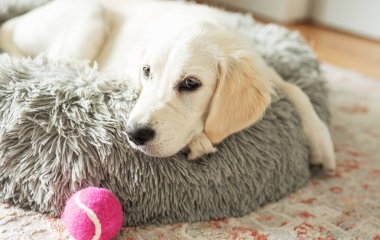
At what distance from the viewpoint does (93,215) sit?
131 cm

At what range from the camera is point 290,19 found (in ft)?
15.5

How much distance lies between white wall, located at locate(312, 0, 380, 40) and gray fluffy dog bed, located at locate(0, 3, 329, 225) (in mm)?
2971

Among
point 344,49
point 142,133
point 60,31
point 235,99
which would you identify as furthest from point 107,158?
point 344,49

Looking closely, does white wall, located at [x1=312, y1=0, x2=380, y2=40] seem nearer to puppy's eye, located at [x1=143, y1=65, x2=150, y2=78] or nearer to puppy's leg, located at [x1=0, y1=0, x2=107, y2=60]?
puppy's leg, located at [x1=0, y1=0, x2=107, y2=60]

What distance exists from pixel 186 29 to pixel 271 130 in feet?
1.65

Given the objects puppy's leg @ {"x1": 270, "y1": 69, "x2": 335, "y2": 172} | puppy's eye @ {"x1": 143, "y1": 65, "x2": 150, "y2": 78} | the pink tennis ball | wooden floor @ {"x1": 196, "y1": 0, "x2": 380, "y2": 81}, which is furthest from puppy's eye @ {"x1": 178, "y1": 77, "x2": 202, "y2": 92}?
wooden floor @ {"x1": 196, "y1": 0, "x2": 380, "y2": 81}

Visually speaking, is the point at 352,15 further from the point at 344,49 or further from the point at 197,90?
the point at 197,90

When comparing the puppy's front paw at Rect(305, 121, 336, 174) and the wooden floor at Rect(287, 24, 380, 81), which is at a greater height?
the puppy's front paw at Rect(305, 121, 336, 174)

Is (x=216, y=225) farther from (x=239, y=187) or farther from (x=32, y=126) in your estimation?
(x=32, y=126)

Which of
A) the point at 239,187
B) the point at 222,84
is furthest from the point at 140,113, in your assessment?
the point at 239,187

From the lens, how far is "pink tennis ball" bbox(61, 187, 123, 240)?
1.31m

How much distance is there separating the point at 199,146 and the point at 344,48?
2853 mm

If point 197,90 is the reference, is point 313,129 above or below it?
below

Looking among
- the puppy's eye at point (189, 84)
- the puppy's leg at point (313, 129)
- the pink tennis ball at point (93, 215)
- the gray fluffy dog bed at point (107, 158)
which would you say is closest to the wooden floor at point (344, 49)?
the puppy's leg at point (313, 129)
